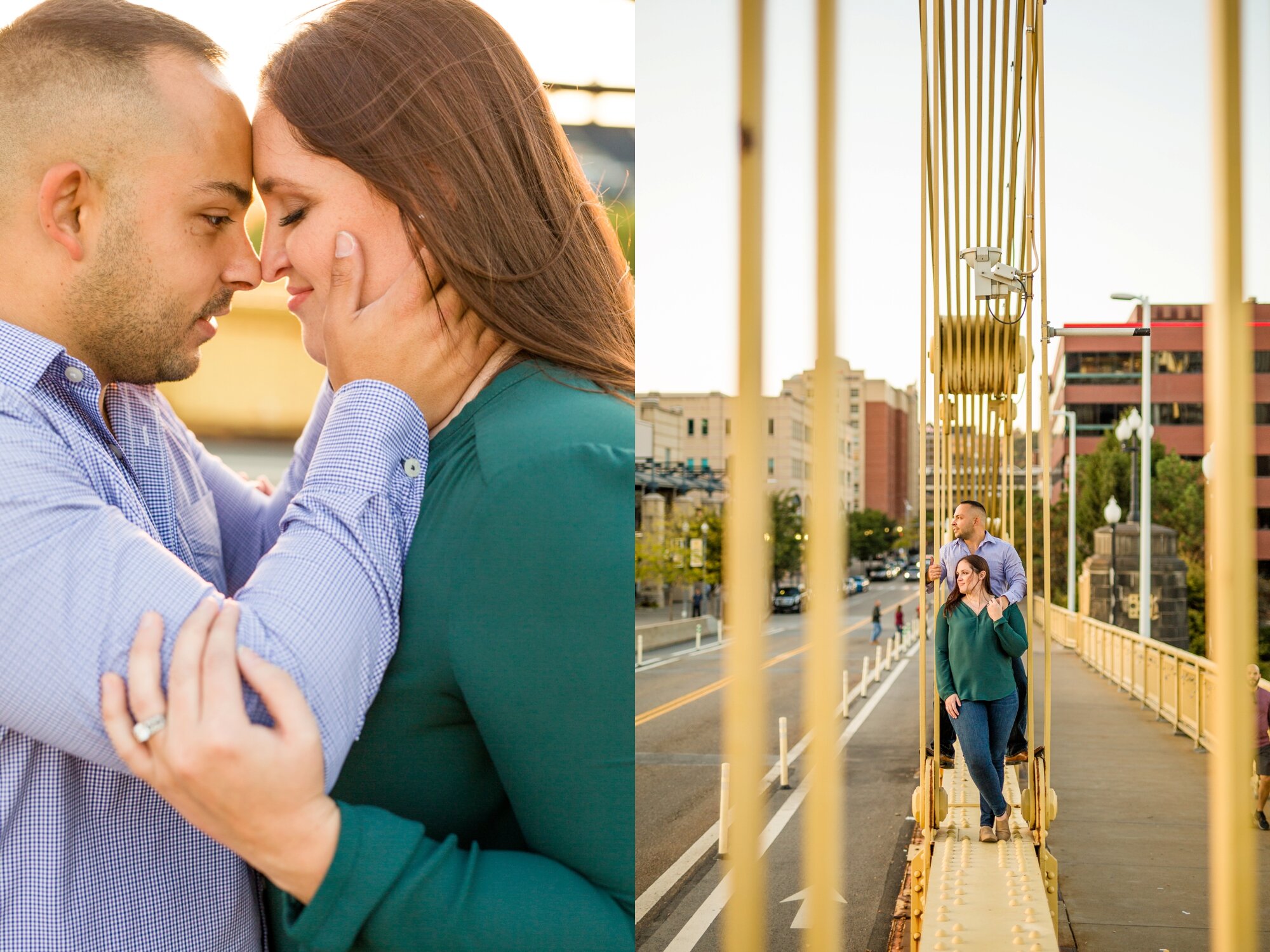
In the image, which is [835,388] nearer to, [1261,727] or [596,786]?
[596,786]

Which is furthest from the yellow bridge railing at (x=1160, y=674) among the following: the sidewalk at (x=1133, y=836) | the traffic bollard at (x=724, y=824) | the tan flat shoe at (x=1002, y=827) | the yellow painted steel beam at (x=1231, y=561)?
the yellow painted steel beam at (x=1231, y=561)

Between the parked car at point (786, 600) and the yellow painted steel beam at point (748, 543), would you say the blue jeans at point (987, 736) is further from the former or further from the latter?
the parked car at point (786, 600)

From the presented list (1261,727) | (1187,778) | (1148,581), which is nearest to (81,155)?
(1261,727)

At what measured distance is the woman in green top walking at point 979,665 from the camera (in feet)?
16.5

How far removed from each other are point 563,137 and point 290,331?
128 cm

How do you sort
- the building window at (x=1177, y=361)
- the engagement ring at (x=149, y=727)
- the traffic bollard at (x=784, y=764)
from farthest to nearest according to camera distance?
the building window at (x=1177, y=361)
the traffic bollard at (x=784, y=764)
the engagement ring at (x=149, y=727)

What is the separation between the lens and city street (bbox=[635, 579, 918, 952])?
22.9 feet

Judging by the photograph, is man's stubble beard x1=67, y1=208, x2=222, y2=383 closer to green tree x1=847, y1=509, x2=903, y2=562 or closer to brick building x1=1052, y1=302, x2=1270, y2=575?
brick building x1=1052, y1=302, x2=1270, y2=575

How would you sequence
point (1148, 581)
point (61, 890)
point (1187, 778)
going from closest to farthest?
1. point (61, 890)
2. point (1187, 778)
3. point (1148, 581)

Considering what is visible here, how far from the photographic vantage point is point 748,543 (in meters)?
0.91

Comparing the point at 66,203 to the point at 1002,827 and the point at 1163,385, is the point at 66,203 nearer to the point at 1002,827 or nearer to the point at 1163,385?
the point at 1002,827

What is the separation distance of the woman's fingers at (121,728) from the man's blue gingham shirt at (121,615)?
23 mm

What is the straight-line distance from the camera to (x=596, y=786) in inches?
51.9

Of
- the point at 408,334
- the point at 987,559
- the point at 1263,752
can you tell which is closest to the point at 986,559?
the point at 987,559
